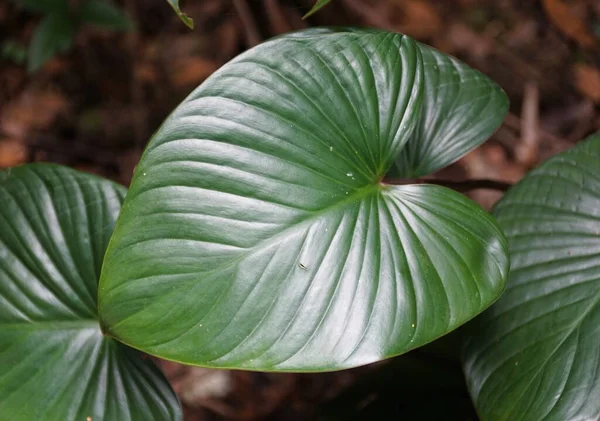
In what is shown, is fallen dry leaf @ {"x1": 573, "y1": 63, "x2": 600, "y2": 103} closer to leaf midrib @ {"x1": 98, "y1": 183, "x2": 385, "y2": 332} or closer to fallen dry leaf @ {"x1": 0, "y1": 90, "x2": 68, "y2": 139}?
leaf midrib @ {"x1": 98, "y1": 183, "x2": 385, "y2": 332}

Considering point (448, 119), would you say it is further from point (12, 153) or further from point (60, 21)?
point (12, 153)

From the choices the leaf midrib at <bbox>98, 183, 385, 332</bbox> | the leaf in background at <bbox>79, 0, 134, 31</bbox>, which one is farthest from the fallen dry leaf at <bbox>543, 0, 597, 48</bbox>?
the leaf midrib at <bbox>98, 183, 385, 332</bbox>

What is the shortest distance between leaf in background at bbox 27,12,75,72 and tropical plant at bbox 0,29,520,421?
36.2 inches

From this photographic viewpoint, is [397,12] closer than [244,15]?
No

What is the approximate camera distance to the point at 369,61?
0.70 m

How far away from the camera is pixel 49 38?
1605 millimetres

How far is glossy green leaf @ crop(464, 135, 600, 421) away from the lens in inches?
27.0

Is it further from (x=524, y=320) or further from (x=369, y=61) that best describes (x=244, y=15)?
(x=524, y=320)

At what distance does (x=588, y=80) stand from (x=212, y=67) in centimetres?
125

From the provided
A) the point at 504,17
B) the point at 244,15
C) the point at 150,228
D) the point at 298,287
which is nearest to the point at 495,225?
the point at 298,287

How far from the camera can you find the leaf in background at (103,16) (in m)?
1.64

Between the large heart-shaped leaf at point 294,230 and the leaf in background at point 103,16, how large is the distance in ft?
3.64

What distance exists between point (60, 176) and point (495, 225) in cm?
59

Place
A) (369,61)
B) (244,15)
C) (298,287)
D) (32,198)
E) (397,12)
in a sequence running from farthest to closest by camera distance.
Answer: (397,12)
(244,15)
(32,198)
(369,61)
(298,287)
